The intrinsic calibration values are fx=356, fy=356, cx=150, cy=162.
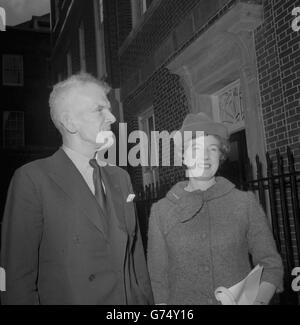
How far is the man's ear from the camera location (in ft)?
6.39

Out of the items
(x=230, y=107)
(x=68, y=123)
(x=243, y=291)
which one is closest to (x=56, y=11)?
(x=230, y=107)

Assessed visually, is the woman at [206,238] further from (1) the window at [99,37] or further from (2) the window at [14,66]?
(2) the window at [14,66]

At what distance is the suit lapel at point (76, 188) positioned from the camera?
1.82 m

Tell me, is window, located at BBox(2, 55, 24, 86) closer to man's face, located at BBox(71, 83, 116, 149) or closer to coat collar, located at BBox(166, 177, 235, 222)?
man's face, located at BBox(71, 83, 116, 149)

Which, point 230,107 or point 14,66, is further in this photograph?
point 14,66

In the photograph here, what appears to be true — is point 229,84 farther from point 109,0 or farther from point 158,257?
point 109,0

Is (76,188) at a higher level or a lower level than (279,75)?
lower

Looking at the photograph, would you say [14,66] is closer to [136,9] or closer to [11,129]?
[11,129]

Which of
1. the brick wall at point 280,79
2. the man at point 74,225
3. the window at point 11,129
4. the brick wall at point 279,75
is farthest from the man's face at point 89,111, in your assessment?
the window at point 11,129

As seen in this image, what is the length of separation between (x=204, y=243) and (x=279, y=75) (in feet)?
8.26

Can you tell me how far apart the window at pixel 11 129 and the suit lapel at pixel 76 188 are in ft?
21.7

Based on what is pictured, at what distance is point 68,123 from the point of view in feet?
6.42

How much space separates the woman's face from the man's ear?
652 millimetres

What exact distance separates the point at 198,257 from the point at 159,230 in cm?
26
